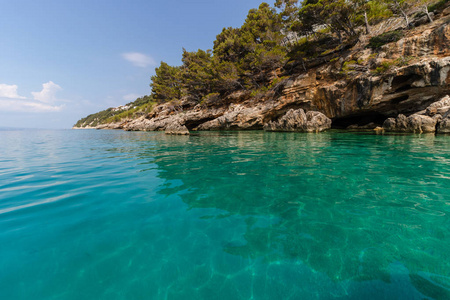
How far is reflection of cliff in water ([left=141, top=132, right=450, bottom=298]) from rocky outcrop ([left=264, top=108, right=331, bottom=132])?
51.7ft

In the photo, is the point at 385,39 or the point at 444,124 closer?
the point at 444,124

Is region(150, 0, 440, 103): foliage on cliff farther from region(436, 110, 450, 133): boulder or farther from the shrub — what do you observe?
region(436, 110, 450, 133): boulder

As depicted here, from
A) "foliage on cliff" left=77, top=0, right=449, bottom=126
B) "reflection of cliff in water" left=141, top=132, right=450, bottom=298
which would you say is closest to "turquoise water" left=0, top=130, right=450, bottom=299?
"reflection of cliff in water" left=141, top=132, right=450, bottom=298

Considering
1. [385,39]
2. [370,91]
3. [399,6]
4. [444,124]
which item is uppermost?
[399,6]

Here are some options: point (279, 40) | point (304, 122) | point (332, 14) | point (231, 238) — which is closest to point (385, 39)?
point (332, 14)

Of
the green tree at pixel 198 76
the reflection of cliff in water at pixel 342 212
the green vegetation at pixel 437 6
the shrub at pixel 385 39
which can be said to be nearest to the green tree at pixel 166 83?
the green tree at pixel 198 76

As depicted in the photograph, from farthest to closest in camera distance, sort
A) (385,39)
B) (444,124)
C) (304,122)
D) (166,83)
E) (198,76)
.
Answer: (166,83), (198,76), (304,122), (385,39), (444,124)

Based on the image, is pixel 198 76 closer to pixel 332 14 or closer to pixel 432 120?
pixel 332 14

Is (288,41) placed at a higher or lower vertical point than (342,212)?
higher

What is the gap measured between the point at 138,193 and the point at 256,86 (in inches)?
1250

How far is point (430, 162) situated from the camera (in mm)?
6699

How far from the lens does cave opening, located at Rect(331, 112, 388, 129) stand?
23.6 m

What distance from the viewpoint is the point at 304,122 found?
73.0 feet

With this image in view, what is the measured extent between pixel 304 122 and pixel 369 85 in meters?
7.03
